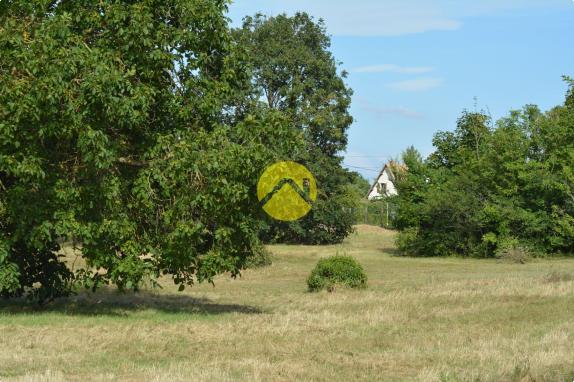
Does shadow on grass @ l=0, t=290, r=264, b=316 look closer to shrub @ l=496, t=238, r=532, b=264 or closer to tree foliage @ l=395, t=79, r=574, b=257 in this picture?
shrub @ l=496, t=238, r=532, b=264

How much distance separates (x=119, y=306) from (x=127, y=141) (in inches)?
196

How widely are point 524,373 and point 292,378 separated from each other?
2939 mm

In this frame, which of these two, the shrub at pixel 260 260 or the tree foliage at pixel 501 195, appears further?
the tree foliage at pixel 501 195

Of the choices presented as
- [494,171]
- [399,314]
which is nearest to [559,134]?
[494,171]

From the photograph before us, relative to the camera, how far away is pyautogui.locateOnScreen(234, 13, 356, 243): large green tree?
58719 mm

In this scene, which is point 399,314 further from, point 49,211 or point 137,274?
point 49,211

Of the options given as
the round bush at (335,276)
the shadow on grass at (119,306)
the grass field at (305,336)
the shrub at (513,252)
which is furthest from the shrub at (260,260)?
the shadow on grass at (119,306)

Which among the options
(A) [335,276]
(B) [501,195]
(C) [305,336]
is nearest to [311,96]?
(B) [501,195]

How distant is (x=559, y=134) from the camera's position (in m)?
46.3

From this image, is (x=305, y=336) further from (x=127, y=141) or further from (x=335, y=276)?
(x=335, y=276)

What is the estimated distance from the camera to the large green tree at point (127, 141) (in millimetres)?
15703

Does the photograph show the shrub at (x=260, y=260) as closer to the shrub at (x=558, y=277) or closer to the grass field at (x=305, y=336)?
the grass field at (x=305, y=336)

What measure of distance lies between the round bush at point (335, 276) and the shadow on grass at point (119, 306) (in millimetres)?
4299

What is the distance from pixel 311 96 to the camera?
195 feet
